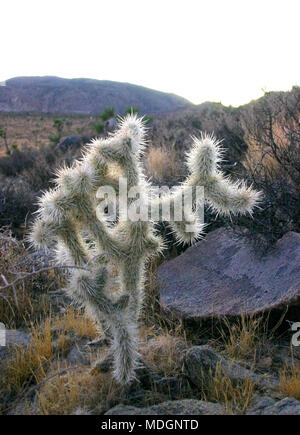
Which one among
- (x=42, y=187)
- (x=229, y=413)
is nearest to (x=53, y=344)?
(x=229, y=413)

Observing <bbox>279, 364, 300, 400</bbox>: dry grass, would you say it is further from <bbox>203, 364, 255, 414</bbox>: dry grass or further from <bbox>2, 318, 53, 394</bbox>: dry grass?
<bbox>2, 318, 53, 394</bbox>: dry grass

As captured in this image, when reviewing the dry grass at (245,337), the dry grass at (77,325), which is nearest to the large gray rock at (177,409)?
the dry grass at (245,337)

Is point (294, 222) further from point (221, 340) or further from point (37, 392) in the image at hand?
point (37, 392)

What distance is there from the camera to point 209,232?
5312mm

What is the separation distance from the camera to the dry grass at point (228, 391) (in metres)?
2.64

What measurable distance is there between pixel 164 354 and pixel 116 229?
1.00m

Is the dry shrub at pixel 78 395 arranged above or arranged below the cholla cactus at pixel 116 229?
below

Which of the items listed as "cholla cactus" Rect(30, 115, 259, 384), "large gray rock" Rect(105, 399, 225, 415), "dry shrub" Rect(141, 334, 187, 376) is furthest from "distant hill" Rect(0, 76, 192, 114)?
"large gray rock" Rect(105, 399, 225, 415)

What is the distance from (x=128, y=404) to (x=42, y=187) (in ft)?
23.5

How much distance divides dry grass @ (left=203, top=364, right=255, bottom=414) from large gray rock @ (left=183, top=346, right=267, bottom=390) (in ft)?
0.09

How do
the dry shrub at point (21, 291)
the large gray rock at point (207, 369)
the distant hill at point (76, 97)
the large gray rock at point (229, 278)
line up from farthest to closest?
the distant hill at point (76, 97)
the dry shrub at point (21, 291)
the large gray rock at point (229, 278)
the large gray rock at point (207, 369)

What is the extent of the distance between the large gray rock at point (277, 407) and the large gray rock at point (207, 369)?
0.24 meters

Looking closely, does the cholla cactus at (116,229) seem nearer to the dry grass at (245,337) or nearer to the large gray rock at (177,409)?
the large gray rock at (177,409)

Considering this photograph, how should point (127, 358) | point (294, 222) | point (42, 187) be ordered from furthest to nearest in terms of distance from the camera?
point (42, 187)
point (294, 222)
point (127, 358)
